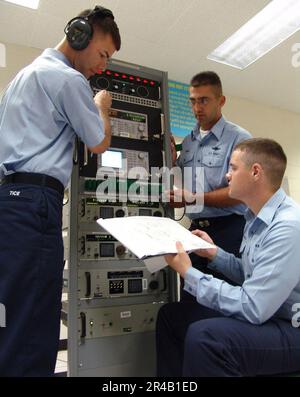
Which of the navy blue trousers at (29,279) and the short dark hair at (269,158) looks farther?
the short dark hair at (269,158)

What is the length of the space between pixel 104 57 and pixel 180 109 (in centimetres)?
261

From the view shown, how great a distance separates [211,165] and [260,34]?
2.07 meters

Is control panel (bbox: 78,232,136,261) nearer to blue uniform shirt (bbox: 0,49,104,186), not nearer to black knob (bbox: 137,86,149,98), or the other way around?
blue uniform shirt (bbox: 0,49,104,186)

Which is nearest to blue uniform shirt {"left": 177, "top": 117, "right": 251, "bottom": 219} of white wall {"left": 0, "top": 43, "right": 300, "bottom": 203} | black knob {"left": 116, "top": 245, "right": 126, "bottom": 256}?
black knob {"left": 116, "top": 245, "right": 126, "bottom": 256}

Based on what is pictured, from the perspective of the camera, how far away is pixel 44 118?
1183 millimetres

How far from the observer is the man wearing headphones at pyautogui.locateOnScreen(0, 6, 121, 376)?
41.1 inches

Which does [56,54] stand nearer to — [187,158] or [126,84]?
[126,84]

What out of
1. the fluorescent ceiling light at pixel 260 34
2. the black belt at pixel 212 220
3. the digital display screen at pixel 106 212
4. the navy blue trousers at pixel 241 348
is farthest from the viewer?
the fluorescent ceiling light at pixel 260 34

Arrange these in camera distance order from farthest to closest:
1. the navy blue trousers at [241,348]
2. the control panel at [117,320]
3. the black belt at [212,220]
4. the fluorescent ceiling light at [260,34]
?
1. the fluorescent ceiling light at [260,34]
2. the black belt at [212,220]
3. the control panel at [117,320]
4. the navy blue trousers at [241,348]

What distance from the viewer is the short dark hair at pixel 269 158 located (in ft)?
4.26

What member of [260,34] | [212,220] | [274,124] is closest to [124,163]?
[212,220]

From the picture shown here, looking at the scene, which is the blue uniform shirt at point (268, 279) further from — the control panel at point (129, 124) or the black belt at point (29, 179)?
the control panel at point (129, 124)

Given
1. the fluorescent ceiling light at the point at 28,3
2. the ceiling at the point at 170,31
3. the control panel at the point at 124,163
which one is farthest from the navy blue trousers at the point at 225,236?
the fluorescent ceiling light at the point at 28,3
